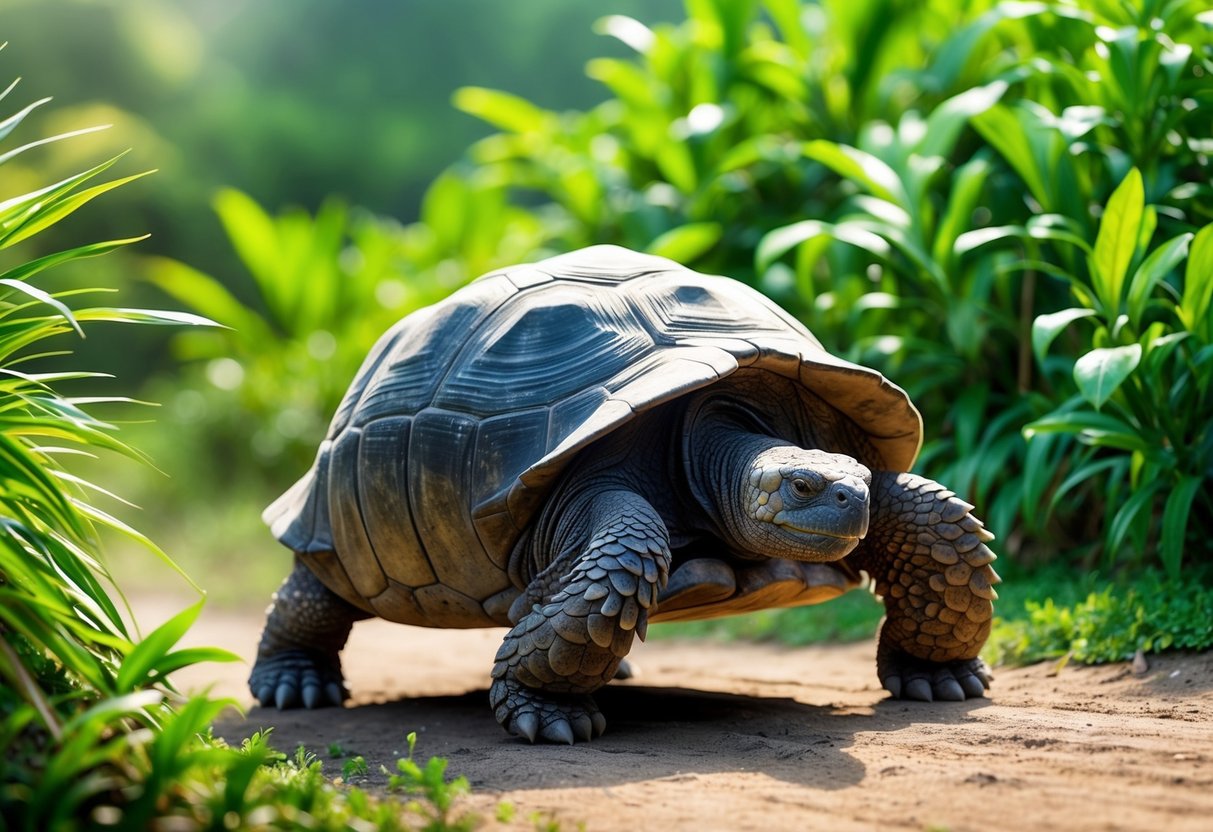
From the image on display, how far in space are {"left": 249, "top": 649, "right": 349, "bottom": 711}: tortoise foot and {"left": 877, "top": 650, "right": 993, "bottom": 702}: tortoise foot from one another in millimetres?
2011

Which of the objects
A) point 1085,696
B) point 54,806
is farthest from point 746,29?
point 54,806

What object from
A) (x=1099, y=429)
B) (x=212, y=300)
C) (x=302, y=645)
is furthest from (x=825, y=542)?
(x=212, y=300)

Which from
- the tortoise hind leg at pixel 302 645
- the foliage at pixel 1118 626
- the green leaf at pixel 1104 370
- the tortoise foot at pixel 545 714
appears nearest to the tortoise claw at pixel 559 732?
the tortoise foot at pixel 545 714

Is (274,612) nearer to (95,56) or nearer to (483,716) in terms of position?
(483,716)

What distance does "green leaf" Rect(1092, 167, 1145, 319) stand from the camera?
4.00 m

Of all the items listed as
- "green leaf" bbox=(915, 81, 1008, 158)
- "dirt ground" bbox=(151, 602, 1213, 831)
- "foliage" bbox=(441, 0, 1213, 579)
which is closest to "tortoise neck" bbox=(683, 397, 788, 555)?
"dirt ground" bbox=(151, 602, 1213, 831)

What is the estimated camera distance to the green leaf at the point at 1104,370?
3588 mm

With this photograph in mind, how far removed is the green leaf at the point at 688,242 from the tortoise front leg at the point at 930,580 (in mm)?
3340

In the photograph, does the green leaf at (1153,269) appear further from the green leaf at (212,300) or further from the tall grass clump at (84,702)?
the green leaf at (212,300)

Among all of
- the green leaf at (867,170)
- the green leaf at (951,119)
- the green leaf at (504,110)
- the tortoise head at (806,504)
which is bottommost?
the tortoise head at (806,504)

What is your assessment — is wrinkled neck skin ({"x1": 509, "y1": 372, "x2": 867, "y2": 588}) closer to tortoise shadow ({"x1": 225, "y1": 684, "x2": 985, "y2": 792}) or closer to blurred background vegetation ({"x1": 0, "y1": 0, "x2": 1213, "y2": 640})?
tortoise shadow ({"x1": 225, "y1": 684, "x2": 985, "y2": 792})

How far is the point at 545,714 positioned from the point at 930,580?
122cm

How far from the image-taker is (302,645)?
4.15 m

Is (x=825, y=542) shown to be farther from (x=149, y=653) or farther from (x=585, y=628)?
(x=149, y=653)
